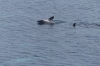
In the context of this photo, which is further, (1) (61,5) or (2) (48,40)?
(1) (61,5)

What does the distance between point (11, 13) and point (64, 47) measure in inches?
1346

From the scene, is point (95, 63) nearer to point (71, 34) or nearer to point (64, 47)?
point (64, 47)

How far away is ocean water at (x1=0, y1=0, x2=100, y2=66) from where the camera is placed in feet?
A: 335

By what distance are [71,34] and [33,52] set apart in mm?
15536

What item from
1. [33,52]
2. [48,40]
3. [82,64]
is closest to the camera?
[82,64]

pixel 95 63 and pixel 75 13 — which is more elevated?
pixel 75 13

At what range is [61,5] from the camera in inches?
5768

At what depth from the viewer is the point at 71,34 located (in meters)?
118

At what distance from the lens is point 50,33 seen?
119938mm

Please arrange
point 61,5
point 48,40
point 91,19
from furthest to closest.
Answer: point 61,5, point 91,19, point 48,40

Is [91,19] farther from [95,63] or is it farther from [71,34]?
→ [95,63]

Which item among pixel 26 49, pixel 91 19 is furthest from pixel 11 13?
pixel 26 49

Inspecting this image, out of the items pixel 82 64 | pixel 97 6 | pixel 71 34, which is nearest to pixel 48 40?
pixel 71 34

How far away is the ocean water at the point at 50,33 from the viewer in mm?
102012
